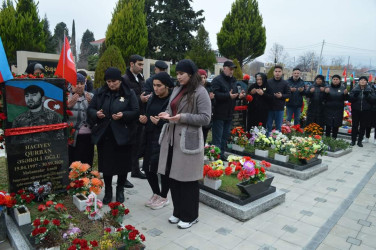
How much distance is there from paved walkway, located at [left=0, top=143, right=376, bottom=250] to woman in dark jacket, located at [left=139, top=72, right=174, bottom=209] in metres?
0.19

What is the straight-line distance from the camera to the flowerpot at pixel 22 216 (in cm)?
320

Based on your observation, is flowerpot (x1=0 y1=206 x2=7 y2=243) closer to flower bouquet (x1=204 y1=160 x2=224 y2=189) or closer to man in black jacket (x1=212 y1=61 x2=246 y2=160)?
flower bouquet (x1=204 y1=160 x2=224 y2=189)

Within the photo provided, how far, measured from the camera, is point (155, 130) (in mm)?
3918

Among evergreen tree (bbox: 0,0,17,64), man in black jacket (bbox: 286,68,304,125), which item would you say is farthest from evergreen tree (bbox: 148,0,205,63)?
man in black jacket (bbox: 286,68,304,125)

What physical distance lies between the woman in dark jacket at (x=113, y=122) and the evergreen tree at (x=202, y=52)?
74.2ft

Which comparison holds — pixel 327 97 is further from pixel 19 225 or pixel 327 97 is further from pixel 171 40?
pixel 171 40

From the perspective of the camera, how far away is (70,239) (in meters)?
2.81

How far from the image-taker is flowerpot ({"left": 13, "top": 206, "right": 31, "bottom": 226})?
3201mm

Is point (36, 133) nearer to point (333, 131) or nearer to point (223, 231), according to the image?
point (223, 231)

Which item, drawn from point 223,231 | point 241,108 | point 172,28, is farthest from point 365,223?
point 172,28

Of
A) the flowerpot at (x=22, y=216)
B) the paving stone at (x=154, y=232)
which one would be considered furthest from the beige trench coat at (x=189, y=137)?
the flowerpot at (x=22, y=216)

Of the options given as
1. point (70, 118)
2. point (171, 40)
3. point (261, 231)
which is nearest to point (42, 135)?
point (70, 118)

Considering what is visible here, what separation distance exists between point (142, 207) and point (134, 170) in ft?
4.21

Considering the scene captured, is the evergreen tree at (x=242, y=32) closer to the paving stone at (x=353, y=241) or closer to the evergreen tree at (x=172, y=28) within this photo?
the evergreen tree at (x=172, y=28)
